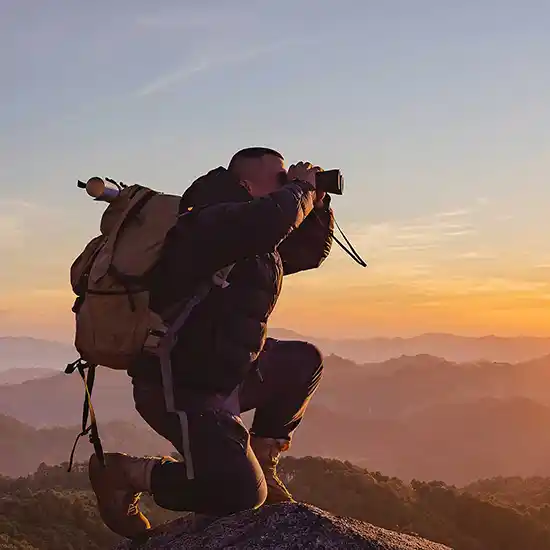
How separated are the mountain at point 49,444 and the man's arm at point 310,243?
113063mm

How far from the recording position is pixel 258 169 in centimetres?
556

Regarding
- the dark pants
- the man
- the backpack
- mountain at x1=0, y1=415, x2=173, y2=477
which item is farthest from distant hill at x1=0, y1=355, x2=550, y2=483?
the backpack

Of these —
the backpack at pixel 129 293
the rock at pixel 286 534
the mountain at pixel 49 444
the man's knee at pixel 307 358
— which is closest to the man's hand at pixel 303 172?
the backpack at pixel 129 293

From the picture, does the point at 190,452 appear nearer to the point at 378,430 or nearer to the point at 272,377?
the point at 272,377

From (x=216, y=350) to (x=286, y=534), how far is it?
3.95ft

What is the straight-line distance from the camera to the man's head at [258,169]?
5555 millimetres

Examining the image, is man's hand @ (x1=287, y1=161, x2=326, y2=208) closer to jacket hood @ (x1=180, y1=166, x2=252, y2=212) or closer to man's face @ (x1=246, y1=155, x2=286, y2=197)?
man's face @ (x1=246, y1=155, x2=286, y2=197)

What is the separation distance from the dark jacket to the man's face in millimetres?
168

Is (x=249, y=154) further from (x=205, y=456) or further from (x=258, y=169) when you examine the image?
(x=205, y=456)

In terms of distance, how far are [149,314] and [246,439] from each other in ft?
3.35

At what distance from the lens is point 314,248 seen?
6113 mm

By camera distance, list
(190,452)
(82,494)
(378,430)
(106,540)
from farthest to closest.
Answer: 1. (378,430)
2. (82,494)
3. (106,540)
4. (190,452)

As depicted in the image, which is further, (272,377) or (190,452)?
(272,377)

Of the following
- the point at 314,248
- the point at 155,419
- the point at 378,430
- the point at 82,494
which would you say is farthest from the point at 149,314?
the point at 378,430
